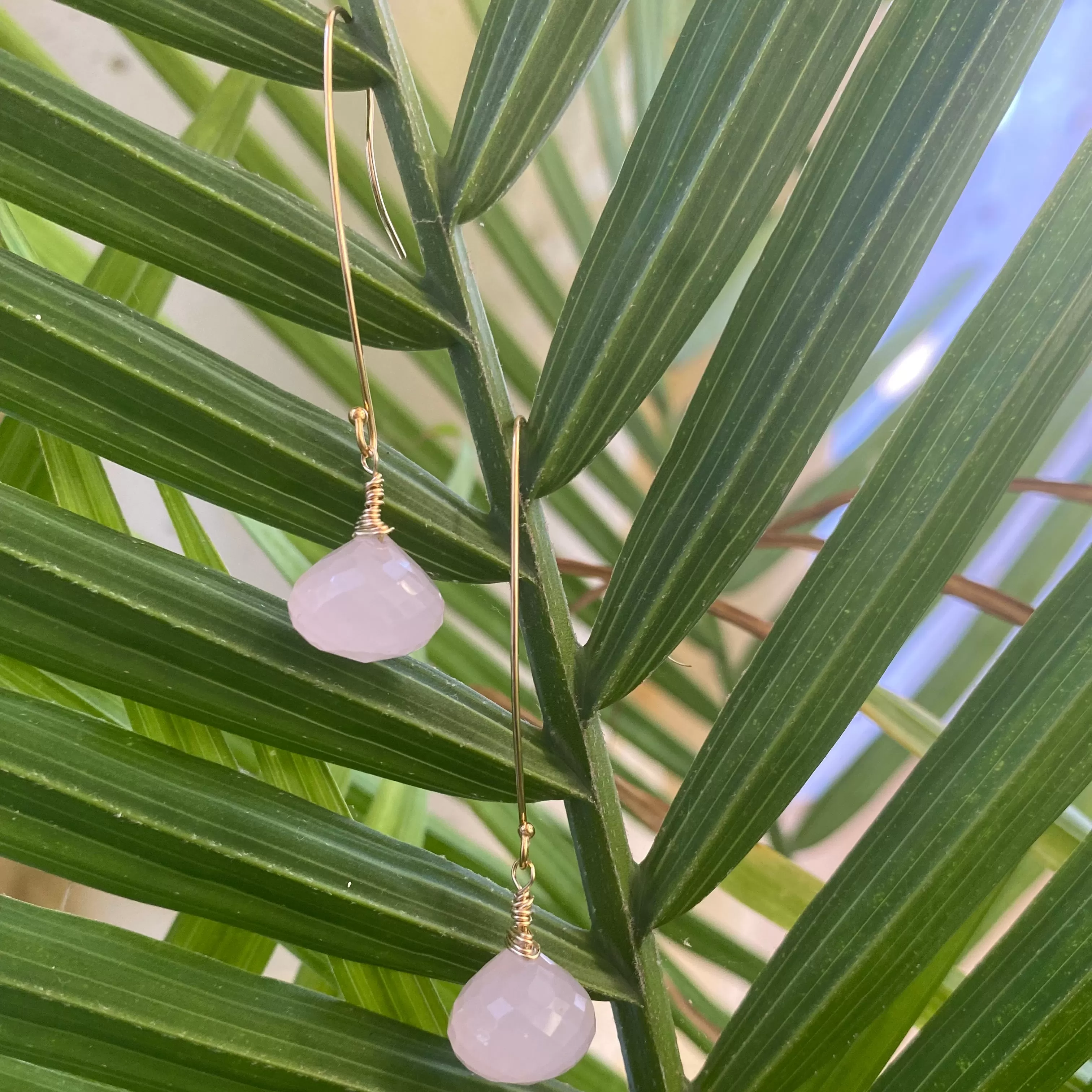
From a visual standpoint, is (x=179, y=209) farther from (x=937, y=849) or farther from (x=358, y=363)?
(x=937, y=849)

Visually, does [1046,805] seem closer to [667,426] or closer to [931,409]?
[931,409]

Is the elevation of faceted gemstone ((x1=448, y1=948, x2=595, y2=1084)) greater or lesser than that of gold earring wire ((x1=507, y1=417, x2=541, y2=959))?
lesser

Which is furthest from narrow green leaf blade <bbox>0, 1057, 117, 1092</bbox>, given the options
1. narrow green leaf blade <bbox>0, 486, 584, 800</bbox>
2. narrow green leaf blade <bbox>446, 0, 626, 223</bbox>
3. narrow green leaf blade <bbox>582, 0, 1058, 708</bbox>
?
narrow green leaf blade <bbox>446, 0, 626, 223</bbox>

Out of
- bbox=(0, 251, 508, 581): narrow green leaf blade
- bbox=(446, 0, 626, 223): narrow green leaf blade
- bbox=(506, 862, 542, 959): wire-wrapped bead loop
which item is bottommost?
bbox=(506, 862, 542, 959): wire-wrapped bead loop

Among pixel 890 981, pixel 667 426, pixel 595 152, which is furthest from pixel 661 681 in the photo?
pixel 595 152

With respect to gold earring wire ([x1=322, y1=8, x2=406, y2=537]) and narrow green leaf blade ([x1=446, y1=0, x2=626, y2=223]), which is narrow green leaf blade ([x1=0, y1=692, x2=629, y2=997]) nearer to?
gold earring wire ([x1=322, y1=8, x2=406, y2=537])

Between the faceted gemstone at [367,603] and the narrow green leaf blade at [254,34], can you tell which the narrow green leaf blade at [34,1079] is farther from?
the narrow green leaf blade at [254,34]

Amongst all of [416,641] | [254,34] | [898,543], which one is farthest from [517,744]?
[254,34]
